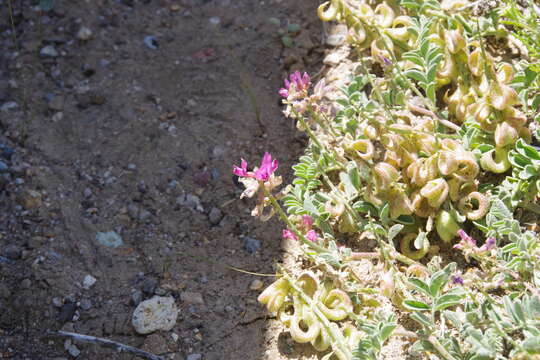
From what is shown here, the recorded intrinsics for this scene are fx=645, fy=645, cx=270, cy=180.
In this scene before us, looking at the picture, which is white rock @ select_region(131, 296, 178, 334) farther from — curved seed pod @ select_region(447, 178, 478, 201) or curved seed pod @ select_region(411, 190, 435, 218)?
curved seed pod @ select_region(447, 178, 478, 201)

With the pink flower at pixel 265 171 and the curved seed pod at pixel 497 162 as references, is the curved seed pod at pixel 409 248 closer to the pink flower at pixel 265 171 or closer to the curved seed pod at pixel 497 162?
the curved seed pod at pixel 497 162

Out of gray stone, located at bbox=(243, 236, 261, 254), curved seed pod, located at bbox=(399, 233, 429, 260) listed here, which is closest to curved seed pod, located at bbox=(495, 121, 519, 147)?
curved seed pod, located at bbox=(399, 233, 429, 260)

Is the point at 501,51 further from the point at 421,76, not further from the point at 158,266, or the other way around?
the point at 158,266

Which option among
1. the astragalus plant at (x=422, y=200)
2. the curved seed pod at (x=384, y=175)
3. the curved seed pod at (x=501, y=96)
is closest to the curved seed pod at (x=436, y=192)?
the astragalus plant at (x=422, y=200)

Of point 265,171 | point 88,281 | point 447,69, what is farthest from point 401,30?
Result: point 88,281

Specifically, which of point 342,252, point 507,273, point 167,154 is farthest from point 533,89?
point 167,154

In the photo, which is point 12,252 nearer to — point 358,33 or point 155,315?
point 155,315
